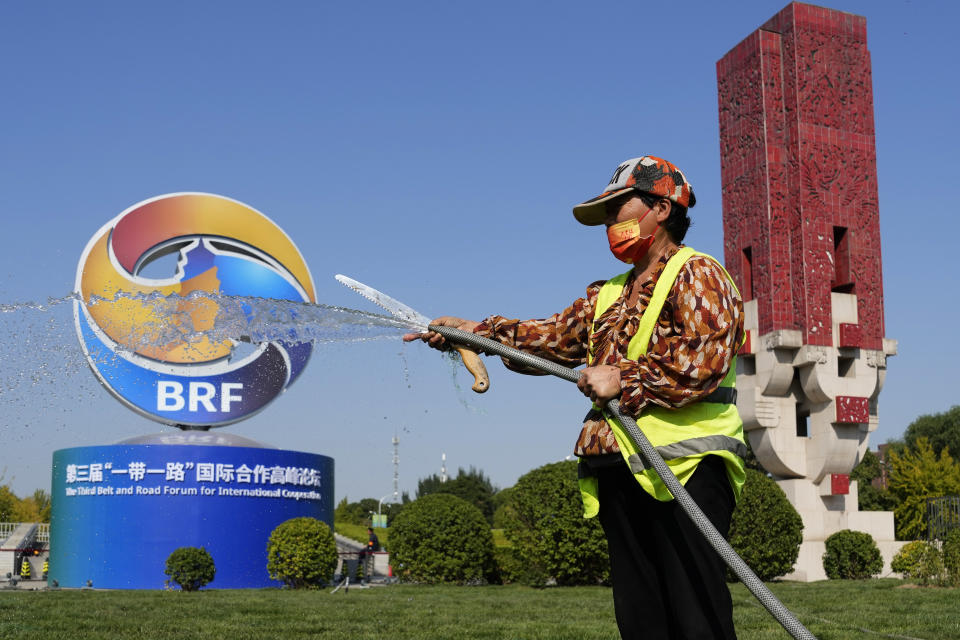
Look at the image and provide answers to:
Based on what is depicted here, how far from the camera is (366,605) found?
12375mm

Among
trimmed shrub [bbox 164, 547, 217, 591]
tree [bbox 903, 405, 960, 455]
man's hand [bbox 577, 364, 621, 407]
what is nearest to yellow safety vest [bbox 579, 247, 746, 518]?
man's hand [bbox 577, 364, 621, 407]

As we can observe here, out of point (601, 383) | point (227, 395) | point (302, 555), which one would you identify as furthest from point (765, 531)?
point (601, 383)

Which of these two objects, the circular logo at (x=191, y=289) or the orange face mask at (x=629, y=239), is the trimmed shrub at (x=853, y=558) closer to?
the circular logo at (x=191, y=289)

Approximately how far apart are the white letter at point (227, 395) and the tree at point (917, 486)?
25588mm

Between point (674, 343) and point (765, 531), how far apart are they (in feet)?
59.5

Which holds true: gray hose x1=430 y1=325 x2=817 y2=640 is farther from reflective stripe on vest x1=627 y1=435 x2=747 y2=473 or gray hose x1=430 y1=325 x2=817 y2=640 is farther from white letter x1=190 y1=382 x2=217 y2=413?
white letter x1=190 y1=382 x2=217 y2=413

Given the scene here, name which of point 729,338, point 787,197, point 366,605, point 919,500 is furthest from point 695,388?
point 919,500

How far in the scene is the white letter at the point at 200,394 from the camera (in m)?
21.2

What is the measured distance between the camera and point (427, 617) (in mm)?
10086

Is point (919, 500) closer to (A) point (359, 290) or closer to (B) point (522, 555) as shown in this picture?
(B) point (522, 555)

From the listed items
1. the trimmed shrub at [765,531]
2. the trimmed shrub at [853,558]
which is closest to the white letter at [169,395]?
the trimmed shrub at [765,531]

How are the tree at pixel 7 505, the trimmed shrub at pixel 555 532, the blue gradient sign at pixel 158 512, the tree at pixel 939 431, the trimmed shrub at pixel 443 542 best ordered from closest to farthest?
the trimmed shrub at pixel 555 532
the trimmed shrub at pixel 443 542
the blue gradient sign at pixel 158 512
the tree at pixel 7 505
the tree at pixel 939 431

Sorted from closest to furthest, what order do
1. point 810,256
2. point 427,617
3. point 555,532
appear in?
point 427,617, point 555,532, point 810,256

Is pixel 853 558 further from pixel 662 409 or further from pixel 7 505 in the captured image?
pixel 7 505
